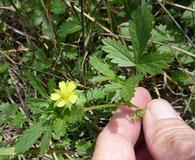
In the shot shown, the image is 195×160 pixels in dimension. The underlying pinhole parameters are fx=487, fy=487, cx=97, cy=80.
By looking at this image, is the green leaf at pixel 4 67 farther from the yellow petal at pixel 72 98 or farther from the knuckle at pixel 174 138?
the knuckle at pixel 174 138

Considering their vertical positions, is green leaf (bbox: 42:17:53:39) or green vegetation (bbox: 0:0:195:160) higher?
green leaf (bbox: 42:17:53:39)

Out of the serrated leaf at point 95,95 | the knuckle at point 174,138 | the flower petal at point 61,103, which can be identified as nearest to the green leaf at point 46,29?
the serrated leaf at point 95,95

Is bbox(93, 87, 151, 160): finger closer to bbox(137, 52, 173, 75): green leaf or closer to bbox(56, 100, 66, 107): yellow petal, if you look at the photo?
bbox(137, 52, 173, 75): green leaf

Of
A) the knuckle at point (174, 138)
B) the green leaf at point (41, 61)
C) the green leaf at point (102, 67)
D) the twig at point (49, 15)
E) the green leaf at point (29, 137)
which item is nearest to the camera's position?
the knuckle at point (174, 138)

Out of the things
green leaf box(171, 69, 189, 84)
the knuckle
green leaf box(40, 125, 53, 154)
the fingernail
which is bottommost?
green leaf box(171, 69, 189, 84)

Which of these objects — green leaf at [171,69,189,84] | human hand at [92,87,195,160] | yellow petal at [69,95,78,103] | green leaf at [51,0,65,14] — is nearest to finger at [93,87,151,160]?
human hand at [92,87,195,160]

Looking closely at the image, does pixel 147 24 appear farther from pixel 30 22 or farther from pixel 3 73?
pixel 3 73

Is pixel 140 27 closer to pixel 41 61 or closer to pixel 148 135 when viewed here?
pixel 148 135
